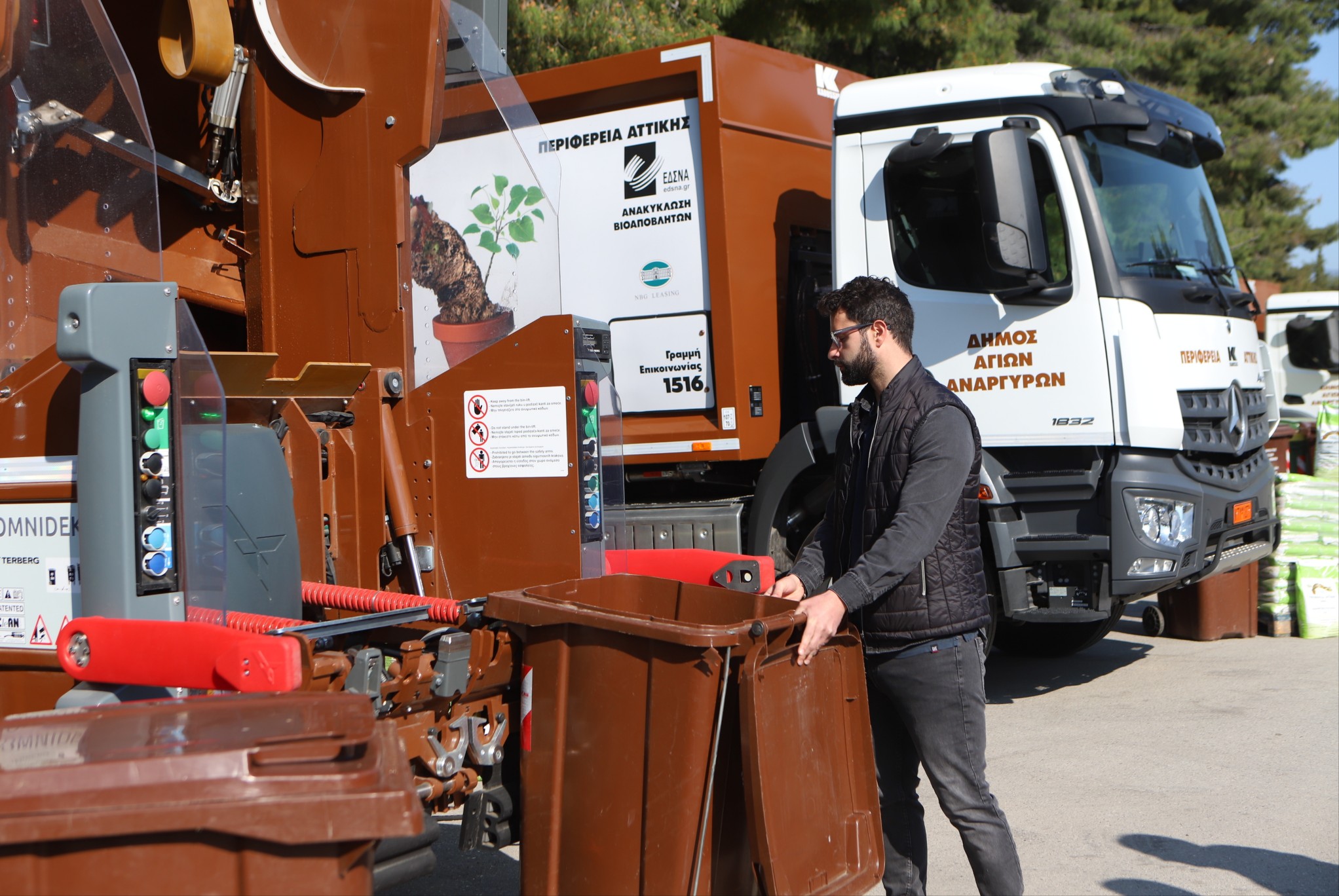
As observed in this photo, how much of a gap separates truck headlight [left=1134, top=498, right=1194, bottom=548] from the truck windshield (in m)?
1.05

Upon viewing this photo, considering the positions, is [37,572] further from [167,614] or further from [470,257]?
[470,257]

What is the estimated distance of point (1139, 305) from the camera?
5340 mm

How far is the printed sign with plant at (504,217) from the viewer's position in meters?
4.04

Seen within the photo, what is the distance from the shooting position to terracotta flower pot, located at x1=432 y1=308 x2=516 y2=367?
12.4 feet

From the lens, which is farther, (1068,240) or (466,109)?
(1068,240)

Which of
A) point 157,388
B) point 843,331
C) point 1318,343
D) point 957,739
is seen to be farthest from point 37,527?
point 1318,343

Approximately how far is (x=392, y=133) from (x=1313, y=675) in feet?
19.8

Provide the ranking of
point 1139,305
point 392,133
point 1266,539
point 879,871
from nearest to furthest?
point 879,871, point 392,133, point 1139,305, point 1266,539

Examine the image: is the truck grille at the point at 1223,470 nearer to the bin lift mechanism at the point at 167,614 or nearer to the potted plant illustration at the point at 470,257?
the potted plant illustration at the point at 470,257

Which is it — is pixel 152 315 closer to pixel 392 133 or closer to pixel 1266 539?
pixel 392 133

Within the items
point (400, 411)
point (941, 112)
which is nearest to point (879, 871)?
point (400, 411)

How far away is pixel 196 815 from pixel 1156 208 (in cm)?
524

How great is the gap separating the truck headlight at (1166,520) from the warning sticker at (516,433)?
3019 mm

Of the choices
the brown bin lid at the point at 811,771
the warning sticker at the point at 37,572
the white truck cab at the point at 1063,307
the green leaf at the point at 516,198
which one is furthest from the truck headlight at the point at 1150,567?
the warning sticker at the point at 37,572
